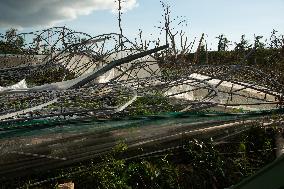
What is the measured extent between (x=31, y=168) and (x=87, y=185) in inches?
22.3

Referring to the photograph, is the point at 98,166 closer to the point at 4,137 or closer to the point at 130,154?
the point at 130,154

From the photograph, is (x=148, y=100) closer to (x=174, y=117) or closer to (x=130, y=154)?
(x=174, y=117)

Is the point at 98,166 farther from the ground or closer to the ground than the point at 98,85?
closer to the ground

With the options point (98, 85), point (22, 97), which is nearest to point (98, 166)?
point (22, 97)

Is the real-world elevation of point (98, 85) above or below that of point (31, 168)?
above

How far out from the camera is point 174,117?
4426 millimetres

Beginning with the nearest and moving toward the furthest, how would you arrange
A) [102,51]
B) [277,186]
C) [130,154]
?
1. [277,186]
2. [130,154]
3. [102,51]

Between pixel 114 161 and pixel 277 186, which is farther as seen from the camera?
pixel 114 161

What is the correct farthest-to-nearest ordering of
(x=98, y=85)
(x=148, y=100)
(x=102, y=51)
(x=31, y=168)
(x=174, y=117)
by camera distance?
(x=102, y=51)
(x=148, y=100)
(x=98, y=85)
(x=174, y=117)
(x=31, y=168)

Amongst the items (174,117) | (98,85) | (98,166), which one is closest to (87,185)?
(98,166)

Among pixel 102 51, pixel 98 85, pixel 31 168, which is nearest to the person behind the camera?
pixel 31 168

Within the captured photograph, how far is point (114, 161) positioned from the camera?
3844 millimetres

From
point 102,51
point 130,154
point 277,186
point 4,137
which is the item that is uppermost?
point 102,51

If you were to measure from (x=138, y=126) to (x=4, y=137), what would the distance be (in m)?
1.38
